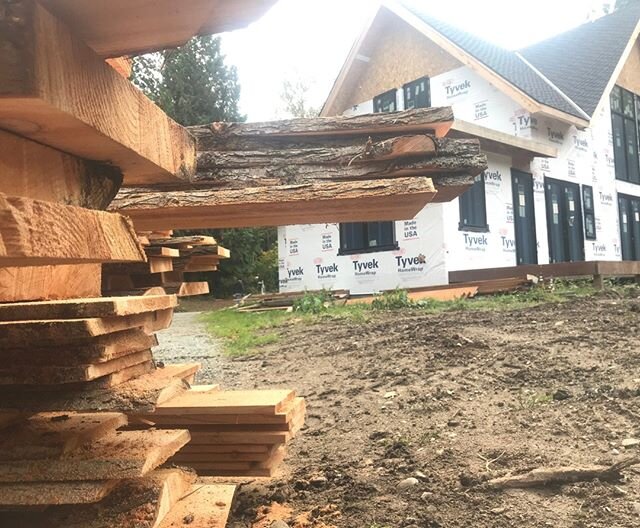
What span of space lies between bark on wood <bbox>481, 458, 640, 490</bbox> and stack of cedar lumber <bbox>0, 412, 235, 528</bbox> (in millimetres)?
1534

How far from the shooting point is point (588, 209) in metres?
18.4

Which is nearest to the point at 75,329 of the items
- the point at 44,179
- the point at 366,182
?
the point at 44,179

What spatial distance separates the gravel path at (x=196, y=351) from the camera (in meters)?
7.11

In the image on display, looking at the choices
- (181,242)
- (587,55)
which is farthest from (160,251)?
(587,55)

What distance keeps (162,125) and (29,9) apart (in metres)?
0.84

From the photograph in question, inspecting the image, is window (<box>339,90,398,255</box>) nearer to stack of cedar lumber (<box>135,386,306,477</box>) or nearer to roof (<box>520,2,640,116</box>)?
roof (<box>520,2,640,116</box>)

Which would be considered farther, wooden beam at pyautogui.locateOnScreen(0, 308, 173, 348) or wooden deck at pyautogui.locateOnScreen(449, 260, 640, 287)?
wooden deck at pyautogui.locateOnScreen(449, 260, 640, 287)

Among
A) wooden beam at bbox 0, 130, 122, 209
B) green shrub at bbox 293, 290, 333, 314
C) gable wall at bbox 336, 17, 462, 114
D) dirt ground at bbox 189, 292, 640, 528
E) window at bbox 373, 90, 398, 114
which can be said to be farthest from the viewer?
window at bbox 373, 90, 398, 114

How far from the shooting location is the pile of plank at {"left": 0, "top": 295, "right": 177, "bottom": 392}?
2082mm

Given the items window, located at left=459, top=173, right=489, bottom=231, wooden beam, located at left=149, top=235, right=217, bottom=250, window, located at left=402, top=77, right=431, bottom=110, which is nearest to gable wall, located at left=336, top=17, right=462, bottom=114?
window, located at left=402, top=77, right=431, bottom=110

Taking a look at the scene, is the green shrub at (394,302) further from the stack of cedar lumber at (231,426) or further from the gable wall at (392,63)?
the stack of cedar lumber at (231,426)

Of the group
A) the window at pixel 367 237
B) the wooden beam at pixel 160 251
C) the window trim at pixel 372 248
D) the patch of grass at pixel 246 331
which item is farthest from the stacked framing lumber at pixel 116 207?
the window at pixel 367 237

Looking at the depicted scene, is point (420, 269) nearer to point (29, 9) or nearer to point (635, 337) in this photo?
A: point (635, 337)

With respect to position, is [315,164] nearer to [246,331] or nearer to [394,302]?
[246,331]
